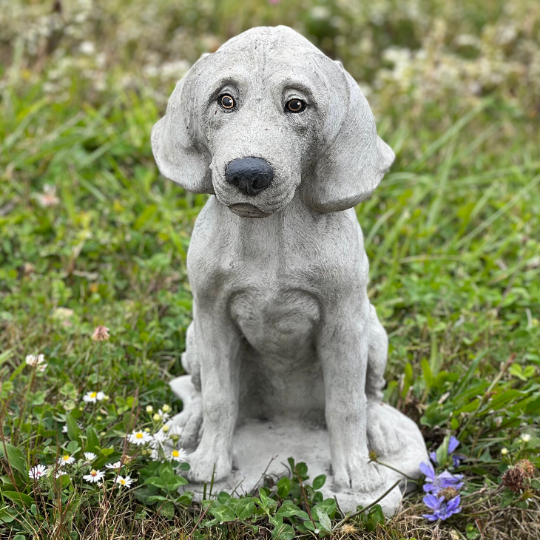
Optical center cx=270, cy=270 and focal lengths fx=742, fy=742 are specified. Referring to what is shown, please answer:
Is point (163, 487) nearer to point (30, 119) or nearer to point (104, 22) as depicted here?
point (30, 119)

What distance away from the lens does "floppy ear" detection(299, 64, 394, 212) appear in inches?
84.2

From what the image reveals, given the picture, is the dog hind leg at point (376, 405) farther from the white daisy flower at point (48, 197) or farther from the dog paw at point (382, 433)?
the white daisy flower at point (48, 197)

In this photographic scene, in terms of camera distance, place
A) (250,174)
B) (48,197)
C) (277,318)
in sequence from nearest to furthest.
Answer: (250,174) → (277,318) → (48,197)

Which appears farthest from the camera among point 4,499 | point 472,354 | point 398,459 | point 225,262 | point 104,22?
point 104,22

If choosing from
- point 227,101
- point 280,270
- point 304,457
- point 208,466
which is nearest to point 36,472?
point 208,466

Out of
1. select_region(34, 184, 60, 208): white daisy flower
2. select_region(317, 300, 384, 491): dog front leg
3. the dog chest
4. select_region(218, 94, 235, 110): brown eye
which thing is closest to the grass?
select_region(34, 184, 60, 208): white daisy flower

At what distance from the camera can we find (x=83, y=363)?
10.5 ft

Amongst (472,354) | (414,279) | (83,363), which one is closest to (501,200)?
(414,279)

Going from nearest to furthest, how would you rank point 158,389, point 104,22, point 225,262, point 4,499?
point 225,262, point 4,499, point 158,389, point 104,22

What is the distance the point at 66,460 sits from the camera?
2.50m

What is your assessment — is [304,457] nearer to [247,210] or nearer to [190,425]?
[190,425]

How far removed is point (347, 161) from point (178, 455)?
117 cm

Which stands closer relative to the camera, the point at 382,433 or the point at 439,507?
the point at 439,507

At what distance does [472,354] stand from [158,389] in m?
1.43
